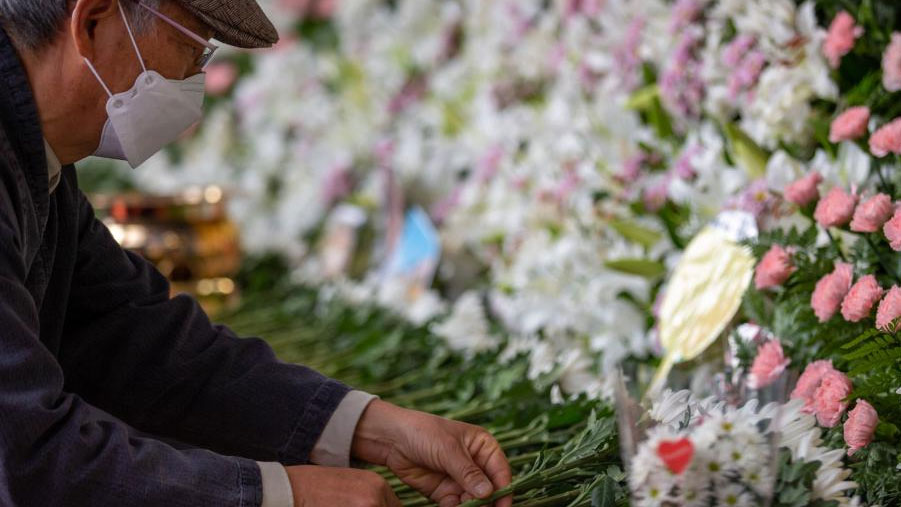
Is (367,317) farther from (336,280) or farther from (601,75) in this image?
(601,75)

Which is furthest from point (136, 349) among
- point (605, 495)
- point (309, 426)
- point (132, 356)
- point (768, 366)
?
point (768, 366)

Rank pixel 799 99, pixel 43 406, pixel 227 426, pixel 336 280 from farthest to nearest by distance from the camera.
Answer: pixel 336 280 → pixel 799 99 → pixel 227 426 → pixel 43 406

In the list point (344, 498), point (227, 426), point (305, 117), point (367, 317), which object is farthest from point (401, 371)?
point (305, 117)

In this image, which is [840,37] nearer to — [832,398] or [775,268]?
[775,268]

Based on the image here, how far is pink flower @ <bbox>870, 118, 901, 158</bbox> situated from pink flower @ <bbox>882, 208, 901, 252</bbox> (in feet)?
0.40

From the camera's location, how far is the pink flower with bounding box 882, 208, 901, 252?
1.05m

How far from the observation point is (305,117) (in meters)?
3.17

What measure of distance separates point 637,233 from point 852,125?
52 centimetres

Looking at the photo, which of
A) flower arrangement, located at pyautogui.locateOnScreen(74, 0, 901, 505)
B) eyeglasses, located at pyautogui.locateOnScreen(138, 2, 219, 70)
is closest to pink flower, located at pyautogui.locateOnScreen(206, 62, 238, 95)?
flower arrangement, located at pyautogui.locateOnScreen(74, 0, 901, 505)

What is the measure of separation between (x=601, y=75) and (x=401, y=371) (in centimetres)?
71

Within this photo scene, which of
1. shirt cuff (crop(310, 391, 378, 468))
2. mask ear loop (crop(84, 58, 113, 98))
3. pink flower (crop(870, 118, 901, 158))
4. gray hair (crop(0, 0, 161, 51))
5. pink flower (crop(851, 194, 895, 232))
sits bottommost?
shirt cuff (crop(310, 391, 378, 468))

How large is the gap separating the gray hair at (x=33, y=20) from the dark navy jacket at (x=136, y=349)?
2cm

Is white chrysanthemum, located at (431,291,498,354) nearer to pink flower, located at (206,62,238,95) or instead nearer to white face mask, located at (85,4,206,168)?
white face mask, located at (85,4,206,168)

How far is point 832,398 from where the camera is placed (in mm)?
1039
